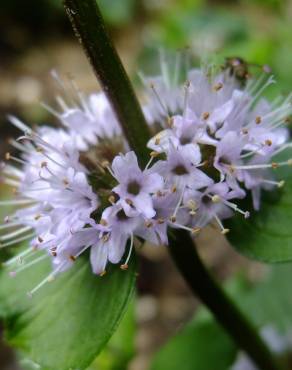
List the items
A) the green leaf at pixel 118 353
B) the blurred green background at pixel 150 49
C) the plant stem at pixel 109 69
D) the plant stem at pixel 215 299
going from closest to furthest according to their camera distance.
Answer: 1. the plant stem at pixel 109 69
2. the plant stem at pixel 215 299
3. the green leaf at pixel 118 353
4. the blurred green background at pixel 150 49

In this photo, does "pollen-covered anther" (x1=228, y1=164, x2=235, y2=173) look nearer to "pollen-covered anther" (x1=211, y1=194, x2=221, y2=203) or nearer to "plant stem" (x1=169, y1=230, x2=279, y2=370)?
"pollen-covered anther" (x1=211, y1=194, x2=221, y2=203)

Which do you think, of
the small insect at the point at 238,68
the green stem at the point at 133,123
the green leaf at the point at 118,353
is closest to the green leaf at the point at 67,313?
the green stem at the point at 133,123

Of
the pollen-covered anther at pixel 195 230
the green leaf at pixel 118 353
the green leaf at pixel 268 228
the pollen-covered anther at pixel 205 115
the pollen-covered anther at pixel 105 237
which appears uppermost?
the pollen-covered anther at pixel 205 115

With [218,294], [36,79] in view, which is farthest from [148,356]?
[36,79]

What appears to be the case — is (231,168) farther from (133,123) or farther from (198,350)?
(198,350)

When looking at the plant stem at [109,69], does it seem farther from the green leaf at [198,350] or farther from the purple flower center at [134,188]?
the green leaf at [198,350]

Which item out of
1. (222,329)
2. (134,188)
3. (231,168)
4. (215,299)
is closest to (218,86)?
(231,168)

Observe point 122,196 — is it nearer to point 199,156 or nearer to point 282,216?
point 199,156
